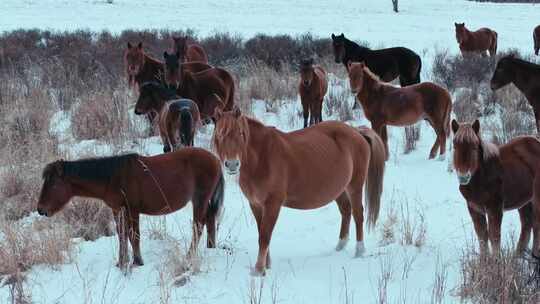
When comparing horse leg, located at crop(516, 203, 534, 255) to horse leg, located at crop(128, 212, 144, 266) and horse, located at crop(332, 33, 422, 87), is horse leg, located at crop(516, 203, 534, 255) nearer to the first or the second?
horse leg, located at crop(128, 212, 144, 266)

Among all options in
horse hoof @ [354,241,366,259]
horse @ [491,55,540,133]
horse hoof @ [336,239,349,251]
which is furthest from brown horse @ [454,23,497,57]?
horse hoof @ [354,241,366,259]

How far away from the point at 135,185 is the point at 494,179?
266 centimetres

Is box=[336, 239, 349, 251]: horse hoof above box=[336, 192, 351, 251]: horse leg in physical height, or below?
below

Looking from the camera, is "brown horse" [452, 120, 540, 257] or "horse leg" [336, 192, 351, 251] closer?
"brown horse" [452, 120, 540, 257]

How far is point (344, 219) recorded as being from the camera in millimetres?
5543

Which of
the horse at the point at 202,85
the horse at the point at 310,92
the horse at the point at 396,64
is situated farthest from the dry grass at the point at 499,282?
the horse at the point at 396,64

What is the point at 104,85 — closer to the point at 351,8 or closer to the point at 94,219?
the point at 94,219

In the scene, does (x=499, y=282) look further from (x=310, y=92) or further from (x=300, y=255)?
(x=310, y=92)

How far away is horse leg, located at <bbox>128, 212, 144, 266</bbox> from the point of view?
4902mm

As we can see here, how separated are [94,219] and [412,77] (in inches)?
300

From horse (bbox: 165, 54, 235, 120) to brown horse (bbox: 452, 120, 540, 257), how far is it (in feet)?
16.4

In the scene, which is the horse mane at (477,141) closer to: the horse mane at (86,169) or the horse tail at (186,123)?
the horse mane at (86,169)

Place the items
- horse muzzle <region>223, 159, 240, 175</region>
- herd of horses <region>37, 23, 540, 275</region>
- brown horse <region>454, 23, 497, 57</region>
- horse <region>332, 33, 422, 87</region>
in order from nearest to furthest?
horse muzzle <region>223, 159, 240, 175</region>
herd of horses <region>37, 23, 540, 275</region>
horse <region>332, 33, 422, 87</region>
brown horse <region>454, 23, 497, 57</region>

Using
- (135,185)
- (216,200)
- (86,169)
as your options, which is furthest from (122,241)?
(216,200)
